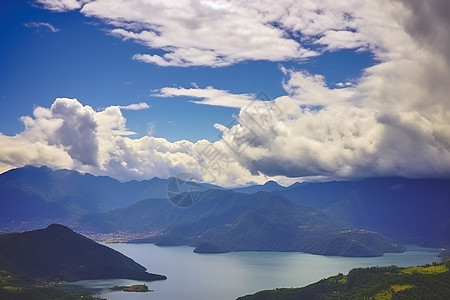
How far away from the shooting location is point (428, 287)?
642ft

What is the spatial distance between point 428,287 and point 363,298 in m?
27.3

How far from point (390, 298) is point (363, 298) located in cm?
1147

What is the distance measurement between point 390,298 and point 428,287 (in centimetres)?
1822

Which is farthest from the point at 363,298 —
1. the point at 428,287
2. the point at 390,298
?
the point at 428,287

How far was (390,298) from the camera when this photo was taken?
192 metres

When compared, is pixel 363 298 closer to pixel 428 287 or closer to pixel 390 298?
pixel 390 298

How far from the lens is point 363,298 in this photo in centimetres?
19825
